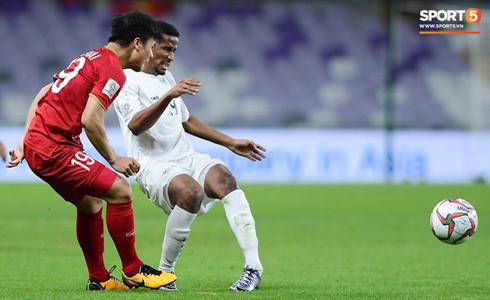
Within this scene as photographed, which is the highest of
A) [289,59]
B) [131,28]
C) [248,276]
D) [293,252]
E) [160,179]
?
[289,59]

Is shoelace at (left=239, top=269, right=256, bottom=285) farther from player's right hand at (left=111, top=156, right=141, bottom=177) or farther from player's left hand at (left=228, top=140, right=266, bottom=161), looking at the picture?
player's right hand at (left=111, top=156, right=141, bottom=177)

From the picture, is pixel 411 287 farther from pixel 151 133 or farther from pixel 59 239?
pixel 59 239

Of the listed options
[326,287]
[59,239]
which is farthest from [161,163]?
[59,239]

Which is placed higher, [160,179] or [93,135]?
[93,135]

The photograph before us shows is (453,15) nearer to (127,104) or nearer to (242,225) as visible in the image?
(127,104)

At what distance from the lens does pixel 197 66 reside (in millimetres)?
26625

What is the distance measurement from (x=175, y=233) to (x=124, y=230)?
1.71ft

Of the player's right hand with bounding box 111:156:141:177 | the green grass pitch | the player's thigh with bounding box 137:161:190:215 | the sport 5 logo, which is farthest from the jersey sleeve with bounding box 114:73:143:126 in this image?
the sport 5 logo

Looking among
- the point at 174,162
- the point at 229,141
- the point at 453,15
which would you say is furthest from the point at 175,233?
the point at 453,15

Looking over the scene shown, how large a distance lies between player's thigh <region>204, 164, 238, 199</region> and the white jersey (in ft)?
1.33

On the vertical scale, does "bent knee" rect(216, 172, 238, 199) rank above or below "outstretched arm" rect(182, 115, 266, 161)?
below

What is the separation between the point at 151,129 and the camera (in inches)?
280

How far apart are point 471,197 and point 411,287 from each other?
10504mm

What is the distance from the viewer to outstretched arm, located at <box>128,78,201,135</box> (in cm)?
605
